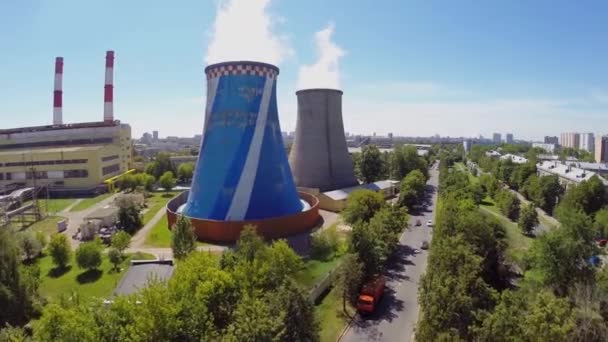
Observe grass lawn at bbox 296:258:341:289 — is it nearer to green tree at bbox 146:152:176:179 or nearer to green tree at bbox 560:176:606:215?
green tree at bbox 560:176:606:215

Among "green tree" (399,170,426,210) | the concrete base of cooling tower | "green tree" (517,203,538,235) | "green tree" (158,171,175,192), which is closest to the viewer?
the concrete base of cooling tower

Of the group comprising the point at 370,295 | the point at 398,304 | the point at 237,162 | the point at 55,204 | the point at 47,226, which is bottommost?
the point at 398,304

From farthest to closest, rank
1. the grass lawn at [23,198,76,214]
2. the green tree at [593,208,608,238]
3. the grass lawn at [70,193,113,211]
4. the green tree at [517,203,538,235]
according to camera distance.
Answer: the grass lawn at [70,193,113,211] < the grass lawn at [23,198,76,214] < the green tree at [517,203,538,235] < the green tree at [593,208,608,238]

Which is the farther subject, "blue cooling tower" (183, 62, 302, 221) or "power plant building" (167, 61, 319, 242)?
"blue cooling tower" (183, 62, 302, 221)

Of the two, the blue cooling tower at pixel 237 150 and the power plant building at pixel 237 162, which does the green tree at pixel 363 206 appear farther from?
the blue cooling tower at pixel 237 150

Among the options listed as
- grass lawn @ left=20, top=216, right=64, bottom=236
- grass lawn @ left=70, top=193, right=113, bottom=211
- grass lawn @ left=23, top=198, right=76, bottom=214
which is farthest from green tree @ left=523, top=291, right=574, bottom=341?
grass lawn @ left=70, top=193, right=113, bottom=211

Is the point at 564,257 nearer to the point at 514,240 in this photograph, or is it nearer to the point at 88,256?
the point at 514,240

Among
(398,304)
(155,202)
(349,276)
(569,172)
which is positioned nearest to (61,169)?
(155,202)
